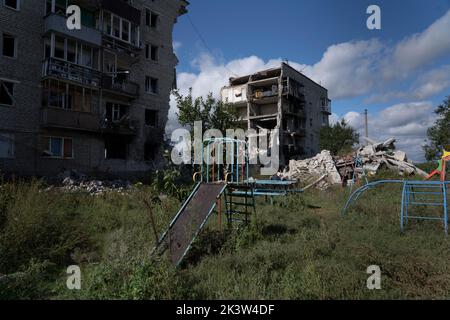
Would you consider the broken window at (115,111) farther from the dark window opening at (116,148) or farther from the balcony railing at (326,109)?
the balcony railing at (326,109)

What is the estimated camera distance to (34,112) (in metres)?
16.3

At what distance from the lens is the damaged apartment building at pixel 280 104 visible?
36.4 meters

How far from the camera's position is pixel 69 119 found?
16625 millimetres

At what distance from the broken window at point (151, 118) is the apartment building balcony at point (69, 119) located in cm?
514

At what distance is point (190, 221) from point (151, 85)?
19852 millimetres

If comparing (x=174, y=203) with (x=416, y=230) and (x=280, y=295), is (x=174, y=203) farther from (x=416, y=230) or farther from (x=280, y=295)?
(x=416, y=230)

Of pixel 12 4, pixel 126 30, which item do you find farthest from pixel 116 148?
pixel 12 4

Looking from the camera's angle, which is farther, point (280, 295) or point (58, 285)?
point (58, 285)

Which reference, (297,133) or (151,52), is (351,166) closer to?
(151,52)

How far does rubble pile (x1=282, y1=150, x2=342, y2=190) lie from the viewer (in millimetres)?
19062

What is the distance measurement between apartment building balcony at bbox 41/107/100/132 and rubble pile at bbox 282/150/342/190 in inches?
525

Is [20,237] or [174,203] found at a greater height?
[174,203]
